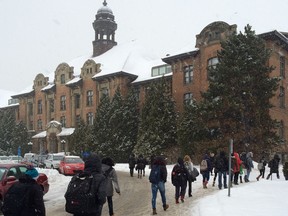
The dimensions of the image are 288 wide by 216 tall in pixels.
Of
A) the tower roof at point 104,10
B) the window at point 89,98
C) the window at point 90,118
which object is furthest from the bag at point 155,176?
the tower roof at point 104,10

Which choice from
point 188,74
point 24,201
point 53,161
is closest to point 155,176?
point 24,201

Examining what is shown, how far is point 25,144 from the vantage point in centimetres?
6594

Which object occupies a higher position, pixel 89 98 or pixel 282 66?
pixel 282 66

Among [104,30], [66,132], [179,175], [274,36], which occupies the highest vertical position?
[104,30]

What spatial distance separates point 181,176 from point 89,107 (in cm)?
4707

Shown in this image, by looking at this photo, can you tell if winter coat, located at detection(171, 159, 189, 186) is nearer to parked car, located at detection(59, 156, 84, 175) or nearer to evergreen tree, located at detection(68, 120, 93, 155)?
parked car, located at detection(59, 156, 84, 175)

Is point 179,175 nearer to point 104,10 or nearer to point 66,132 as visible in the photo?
point 66,132

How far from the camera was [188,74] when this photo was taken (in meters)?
46.9

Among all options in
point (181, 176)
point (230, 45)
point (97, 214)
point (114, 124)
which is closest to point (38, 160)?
point (114, 124)

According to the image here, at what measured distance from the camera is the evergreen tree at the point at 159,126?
132 ft

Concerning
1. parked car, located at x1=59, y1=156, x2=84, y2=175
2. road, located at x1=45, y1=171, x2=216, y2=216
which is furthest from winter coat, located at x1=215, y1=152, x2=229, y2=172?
parked car, located at x1=59, y1=156, x2=84, y2=175

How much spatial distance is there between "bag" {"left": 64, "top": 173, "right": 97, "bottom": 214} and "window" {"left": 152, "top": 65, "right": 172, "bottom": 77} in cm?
4594

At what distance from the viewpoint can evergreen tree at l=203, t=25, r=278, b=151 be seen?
3209cm

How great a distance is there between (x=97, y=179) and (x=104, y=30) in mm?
63963
